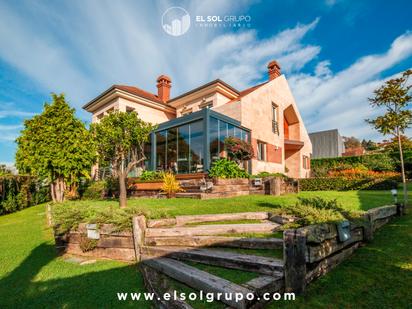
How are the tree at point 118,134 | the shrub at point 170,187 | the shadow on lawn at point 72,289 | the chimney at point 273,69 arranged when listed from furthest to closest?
1. the chimney at point 273,69
2. the shrub at point 170,187
3. the tree at point 118,134
4. the shadow on lawn at point 72,289

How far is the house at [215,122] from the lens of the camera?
13078mm

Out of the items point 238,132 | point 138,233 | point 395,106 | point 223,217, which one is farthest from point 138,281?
point 238,132

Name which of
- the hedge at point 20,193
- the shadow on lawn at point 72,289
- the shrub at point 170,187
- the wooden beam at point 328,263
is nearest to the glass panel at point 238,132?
the shrub at point 170,187

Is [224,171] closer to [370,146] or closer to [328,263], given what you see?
[328,263]

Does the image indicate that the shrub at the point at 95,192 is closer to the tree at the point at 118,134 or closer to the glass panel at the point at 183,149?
the glass panel at the point at 183,149

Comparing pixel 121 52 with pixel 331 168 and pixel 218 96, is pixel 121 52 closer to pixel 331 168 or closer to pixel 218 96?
pixel 218 96

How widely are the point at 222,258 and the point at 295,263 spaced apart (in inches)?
37.0

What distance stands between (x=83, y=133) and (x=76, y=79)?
8.03 metres

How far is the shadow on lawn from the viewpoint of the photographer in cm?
290

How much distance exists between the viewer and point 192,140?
13500mm

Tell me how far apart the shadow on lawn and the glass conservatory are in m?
8.32

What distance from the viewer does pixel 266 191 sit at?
10195 mm

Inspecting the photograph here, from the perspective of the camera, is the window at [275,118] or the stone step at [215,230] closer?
the stone step at [215,230]

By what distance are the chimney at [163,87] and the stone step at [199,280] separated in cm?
1964
